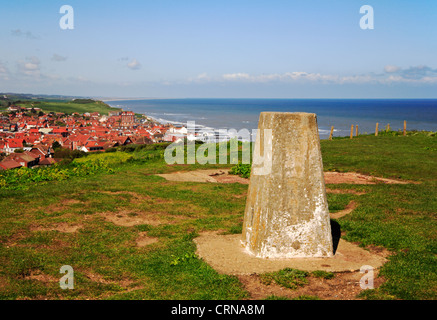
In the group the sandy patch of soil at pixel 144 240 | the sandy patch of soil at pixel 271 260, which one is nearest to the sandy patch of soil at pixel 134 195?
the sandy patch of soil at pixel 144 240

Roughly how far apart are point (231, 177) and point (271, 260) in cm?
929

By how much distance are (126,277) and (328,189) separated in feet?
28.2

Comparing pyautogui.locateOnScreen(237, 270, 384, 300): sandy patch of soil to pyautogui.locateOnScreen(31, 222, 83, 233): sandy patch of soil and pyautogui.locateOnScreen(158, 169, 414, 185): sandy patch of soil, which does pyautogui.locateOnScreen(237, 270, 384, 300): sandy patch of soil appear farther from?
pyautogui.locateOnScreen(158, 169, 414, 185): sandy patch of soil

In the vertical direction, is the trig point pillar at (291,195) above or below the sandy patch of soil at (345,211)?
above

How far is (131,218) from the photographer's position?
9.39m

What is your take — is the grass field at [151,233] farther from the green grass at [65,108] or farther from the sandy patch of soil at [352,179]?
the green grass at [65,108]

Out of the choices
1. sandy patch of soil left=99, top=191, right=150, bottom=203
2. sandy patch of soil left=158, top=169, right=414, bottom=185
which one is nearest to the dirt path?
sandy patch of soil left=158, top=169, right=414, bottom=185

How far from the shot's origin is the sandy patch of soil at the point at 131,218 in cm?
902

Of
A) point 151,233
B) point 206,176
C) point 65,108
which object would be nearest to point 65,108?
point 65,108

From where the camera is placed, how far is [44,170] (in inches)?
588

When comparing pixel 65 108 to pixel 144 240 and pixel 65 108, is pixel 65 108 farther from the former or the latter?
pixel 144 240

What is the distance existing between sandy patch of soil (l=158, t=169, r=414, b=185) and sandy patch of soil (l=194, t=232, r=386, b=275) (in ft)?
24.2

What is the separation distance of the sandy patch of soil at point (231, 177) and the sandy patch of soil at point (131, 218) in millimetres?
5151
